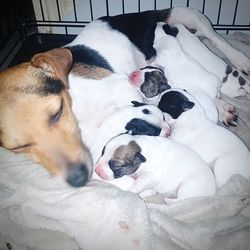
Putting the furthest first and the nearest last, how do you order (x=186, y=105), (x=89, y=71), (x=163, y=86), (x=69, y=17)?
(x=69, y=17) < (x=163, y=86) < (x=89, y=71) < (x=186, y=105)

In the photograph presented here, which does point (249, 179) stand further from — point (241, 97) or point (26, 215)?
point (26, 215)

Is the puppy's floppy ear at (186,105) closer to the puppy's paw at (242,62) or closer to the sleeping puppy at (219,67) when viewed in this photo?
the sleeping puppy at (219,67)

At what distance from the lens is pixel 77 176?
1.92 meters

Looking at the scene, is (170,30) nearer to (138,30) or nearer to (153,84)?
(138,30)

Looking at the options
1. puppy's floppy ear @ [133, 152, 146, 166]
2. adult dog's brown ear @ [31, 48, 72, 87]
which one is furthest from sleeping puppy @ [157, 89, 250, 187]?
adult dog's brown ear @ [31, 48, 72, 87]

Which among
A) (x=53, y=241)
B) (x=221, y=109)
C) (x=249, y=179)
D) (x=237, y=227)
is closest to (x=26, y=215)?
(x=53, y=241)

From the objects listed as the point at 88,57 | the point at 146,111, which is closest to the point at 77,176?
the point at 146,111

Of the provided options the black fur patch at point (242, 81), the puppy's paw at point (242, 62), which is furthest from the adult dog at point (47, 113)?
the puppy's paw at point (242, 62)

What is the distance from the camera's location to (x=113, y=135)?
2.28 metres

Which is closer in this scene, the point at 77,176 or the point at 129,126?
the point at 77,176

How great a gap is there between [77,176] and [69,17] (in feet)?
9.33

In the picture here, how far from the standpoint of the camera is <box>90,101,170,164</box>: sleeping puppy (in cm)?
222

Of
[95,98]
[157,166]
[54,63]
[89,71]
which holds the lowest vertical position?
[157,166]

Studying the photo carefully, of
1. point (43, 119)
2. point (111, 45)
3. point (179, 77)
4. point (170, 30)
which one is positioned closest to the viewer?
point (43, 119)
